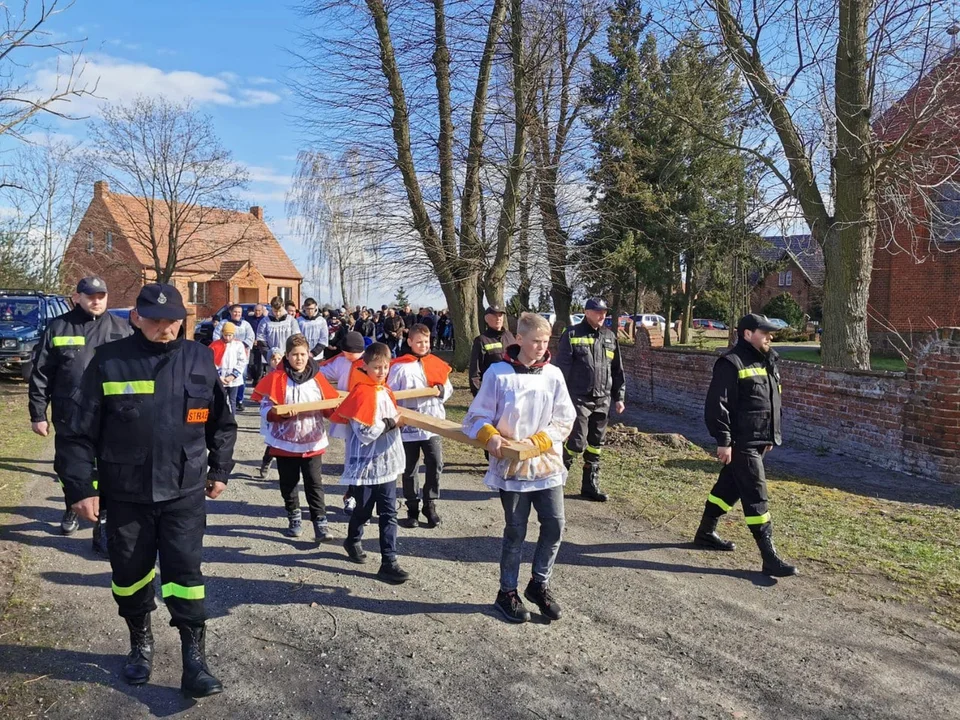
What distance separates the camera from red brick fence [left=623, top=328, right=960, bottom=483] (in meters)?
8.13

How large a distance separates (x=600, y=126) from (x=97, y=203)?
29940 mm

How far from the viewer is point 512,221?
56.6 feet

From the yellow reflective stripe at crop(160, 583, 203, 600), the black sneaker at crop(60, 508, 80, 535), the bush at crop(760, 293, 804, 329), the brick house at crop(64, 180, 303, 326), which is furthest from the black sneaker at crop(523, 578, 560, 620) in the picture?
the bush at crop(760, 293, 804, 329)

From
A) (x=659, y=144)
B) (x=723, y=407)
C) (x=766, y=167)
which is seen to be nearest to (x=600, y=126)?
(x=659, y=144)

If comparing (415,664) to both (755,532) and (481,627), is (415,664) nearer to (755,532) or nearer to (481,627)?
(481,627)

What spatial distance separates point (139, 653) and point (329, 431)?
234 centimetres

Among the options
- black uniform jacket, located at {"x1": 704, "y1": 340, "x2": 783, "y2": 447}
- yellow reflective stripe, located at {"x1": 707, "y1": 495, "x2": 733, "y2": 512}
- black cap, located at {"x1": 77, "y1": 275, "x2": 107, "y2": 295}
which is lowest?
Answer: yellow reflective stripe, located at {"x1": 707, "y1": 495, "x2": 733, "y2": 512}

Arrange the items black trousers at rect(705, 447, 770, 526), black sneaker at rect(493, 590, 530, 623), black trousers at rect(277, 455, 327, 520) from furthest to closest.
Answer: black trousers at rect(277, 455, 327, 520) < black trousers at rect(705, 447, 770, 526) < black sneaker at rect(493, 590, 530, 623)

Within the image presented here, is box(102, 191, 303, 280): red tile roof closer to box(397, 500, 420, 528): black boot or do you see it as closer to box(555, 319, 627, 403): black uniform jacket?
box(555, 319, 627, 403): black uniform jacket

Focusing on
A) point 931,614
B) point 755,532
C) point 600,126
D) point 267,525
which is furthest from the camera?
point 600,126

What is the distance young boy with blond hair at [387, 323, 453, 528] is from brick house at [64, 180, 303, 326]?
16.4 meters

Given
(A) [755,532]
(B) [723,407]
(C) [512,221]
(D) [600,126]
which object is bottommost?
(A) [755,532]

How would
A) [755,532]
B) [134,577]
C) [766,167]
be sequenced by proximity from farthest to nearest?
[766,167], [755,532], [134,577]

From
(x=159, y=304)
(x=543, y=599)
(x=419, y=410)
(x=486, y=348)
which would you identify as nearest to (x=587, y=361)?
(x=486, y=348)
